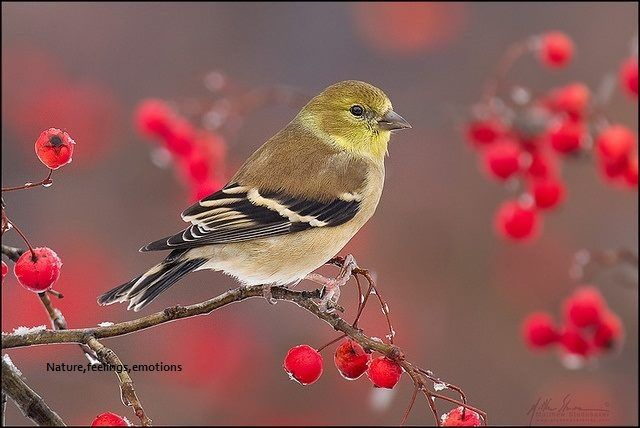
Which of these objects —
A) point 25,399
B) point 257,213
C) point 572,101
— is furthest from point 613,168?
point 25,399

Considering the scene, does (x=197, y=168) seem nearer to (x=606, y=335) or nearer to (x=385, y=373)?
(x=606, y=335)

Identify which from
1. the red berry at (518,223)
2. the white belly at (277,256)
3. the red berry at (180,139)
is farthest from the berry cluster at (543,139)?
the red berry at (180,139)

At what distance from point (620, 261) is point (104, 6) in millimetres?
4355

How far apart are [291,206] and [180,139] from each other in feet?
2.97

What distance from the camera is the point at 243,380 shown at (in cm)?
456

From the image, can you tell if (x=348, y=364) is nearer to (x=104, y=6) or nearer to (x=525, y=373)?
(x=525, y=373)

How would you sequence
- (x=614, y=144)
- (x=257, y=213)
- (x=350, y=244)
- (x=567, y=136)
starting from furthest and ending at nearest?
(x=350, y=244)
(x=567, y=136)
(x=614, y=144)
(x=257, y=213)

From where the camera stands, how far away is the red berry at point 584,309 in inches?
125

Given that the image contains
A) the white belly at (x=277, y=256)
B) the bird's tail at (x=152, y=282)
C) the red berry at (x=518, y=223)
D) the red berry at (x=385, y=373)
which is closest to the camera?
the red berry at (x=385, y=373)

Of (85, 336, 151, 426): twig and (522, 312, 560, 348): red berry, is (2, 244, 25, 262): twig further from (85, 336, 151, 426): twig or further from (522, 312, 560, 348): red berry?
(522, 312, 560, 348): red berry

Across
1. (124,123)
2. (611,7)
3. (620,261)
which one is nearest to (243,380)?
(124,123)

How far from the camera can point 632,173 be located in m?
3.01

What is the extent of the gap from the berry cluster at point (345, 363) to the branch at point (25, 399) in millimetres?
643

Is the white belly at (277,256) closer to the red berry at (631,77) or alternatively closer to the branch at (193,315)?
the branch at (193,315)
